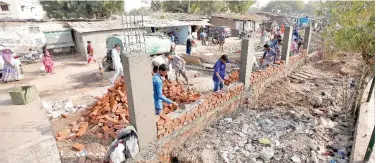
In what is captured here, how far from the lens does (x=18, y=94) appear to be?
665cm

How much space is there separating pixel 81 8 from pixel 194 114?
23.4 metres

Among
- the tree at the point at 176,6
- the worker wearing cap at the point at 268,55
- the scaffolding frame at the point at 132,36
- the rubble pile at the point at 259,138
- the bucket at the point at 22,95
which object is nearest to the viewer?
the scaffolding frame at the point at 132,36

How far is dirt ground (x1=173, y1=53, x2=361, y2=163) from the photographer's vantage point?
4242 mm

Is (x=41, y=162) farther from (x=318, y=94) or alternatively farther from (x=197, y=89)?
(x=318, y=94)

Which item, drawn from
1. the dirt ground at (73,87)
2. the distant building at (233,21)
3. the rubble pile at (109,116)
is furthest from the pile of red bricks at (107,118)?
the distant building at (233,21)

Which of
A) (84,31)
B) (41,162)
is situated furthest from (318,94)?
(84,31)

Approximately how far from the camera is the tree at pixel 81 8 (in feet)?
76.3

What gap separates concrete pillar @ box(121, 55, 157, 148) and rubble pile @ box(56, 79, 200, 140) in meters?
1.16

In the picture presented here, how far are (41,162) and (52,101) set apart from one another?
3358 millimetres

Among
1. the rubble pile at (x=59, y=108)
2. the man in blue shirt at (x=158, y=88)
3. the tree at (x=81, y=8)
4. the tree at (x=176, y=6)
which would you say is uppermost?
the tree at (x=176, y=6)

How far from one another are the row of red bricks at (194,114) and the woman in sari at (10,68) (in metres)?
8.09

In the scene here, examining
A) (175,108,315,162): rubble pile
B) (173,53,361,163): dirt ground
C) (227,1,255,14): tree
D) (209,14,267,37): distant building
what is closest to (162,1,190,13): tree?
(227,1,255,14): tree

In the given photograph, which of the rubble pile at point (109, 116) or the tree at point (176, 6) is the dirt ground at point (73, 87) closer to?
the rubble pile at point (109, 116)

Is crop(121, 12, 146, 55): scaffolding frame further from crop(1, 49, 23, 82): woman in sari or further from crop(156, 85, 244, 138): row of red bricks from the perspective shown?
crop(1, 49, 23, 82): woman in sari
